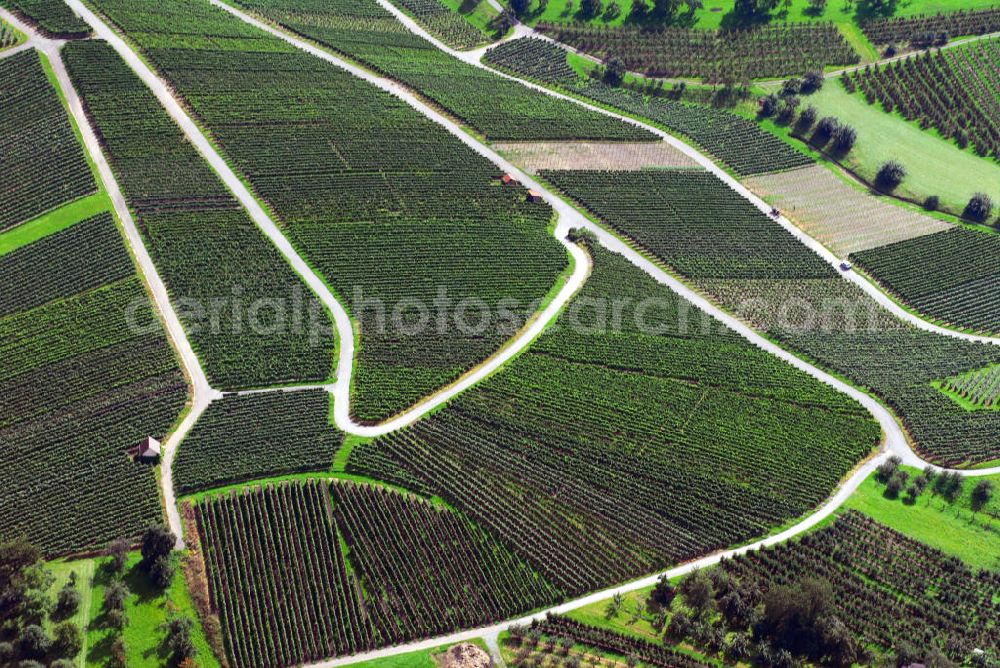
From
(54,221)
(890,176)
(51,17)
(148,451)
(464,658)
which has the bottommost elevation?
(464,658)

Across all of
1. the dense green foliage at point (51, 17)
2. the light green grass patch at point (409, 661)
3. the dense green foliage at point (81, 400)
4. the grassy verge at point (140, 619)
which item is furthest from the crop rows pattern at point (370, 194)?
the light green grass patch at point (409, 661)

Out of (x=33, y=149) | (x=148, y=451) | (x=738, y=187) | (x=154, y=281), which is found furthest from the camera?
(x=738, y=187)

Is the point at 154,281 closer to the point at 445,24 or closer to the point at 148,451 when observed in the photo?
the point at 148,451

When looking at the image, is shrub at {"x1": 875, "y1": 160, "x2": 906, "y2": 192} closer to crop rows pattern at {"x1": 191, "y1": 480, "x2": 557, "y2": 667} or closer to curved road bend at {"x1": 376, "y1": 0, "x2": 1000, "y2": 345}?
curved road bend at {"x1": 376, "y1": 0, "x2": 1000, "y2": 345}

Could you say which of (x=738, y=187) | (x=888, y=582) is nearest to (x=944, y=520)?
(x=888, y=582)

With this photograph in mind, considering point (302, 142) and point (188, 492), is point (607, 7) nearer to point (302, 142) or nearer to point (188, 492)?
point (302, 142)

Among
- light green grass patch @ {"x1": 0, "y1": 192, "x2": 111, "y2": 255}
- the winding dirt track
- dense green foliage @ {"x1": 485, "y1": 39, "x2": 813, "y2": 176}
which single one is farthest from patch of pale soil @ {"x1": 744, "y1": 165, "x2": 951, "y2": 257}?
light green grass patch @ {"x1": 0, "y1": 192, "x2": 111, "y2": 255}


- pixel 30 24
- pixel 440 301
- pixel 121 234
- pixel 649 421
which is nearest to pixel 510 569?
pixel 649 421
